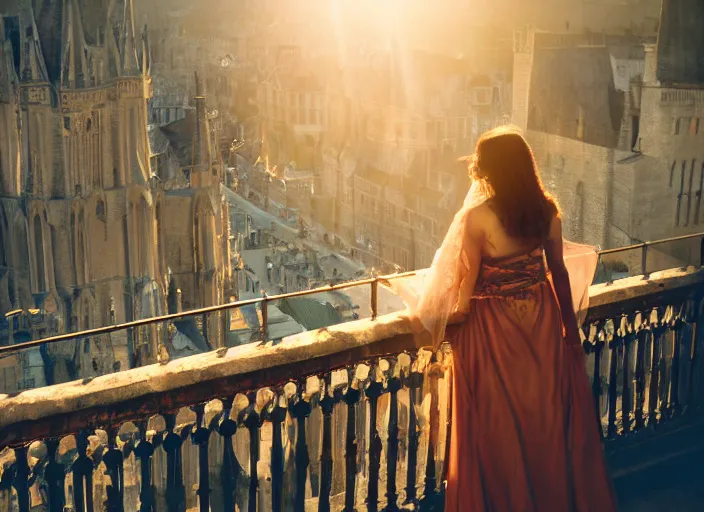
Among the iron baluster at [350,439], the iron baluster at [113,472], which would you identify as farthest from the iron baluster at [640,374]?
the iron baluster at [113,472]

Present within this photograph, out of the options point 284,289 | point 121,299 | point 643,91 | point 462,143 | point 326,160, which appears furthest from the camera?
point 326,160

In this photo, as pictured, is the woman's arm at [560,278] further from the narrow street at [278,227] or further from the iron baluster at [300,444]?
the narrow street at [278,227]

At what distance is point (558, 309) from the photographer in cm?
343

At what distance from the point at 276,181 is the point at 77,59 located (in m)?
23.6

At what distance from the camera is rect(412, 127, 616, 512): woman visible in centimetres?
331

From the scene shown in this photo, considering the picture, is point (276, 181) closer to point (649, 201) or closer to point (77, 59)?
point (77, 59)

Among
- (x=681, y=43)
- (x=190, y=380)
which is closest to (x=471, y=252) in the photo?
(x=190, y=380)

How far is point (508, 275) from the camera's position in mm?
3330

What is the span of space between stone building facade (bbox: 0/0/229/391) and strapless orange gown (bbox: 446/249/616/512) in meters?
18.0

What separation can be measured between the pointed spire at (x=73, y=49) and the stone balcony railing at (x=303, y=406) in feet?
63.8

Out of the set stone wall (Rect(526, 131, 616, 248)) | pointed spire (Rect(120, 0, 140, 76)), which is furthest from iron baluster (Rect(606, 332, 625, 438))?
pointed spire (Rect(120, 0, 140, 76))

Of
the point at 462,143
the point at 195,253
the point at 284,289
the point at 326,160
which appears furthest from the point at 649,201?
the point at 326,160

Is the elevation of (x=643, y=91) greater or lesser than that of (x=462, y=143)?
greater

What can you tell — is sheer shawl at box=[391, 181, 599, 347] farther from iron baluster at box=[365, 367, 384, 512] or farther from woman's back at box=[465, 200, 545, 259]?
iron baluster at box=[365, 367, 384, 512]
